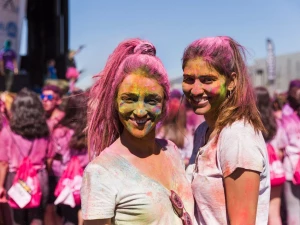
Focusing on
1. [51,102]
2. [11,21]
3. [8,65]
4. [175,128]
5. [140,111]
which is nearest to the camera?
[140,111]

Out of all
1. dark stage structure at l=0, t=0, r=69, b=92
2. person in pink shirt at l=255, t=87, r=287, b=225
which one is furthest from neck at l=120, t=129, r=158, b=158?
dark stage structure at l=0, t=0, r=69, b=92

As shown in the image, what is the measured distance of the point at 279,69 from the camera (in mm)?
25781

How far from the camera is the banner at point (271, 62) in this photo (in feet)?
72.9

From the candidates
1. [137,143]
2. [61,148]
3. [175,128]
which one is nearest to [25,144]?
[61,148]

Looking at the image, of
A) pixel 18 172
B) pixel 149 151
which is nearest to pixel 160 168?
pixel 149 151

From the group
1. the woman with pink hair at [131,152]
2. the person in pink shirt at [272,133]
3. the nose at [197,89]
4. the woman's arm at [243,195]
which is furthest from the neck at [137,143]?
the person in pink shirt at [272,133]

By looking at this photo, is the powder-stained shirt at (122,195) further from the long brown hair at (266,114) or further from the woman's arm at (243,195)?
the long brown hair at (266,114)

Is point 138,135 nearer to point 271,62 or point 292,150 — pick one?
point 292,150

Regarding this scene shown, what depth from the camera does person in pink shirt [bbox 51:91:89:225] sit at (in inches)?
198

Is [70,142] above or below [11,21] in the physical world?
below

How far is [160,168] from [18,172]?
342 centimetres

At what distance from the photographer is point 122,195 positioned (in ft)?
6.37

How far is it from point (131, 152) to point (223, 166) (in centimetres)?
35

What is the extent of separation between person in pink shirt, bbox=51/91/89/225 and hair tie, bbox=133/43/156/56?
2.66 meters
